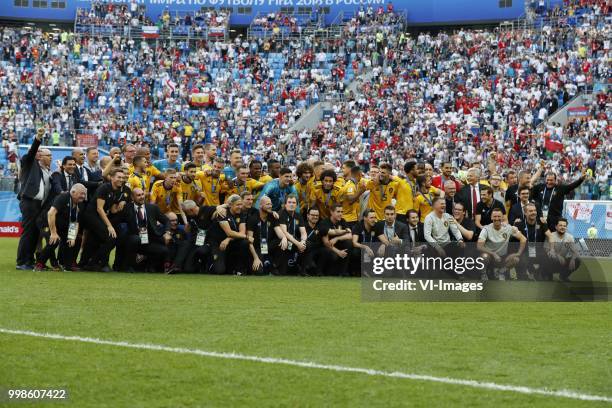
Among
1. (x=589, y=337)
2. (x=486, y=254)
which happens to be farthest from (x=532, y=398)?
(x=486, y=254)

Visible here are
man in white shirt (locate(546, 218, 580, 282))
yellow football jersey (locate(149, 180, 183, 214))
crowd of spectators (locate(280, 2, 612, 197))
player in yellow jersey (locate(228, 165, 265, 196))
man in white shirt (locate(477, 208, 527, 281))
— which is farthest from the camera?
crowd of spectators (locate(280, 2, 612, 197))

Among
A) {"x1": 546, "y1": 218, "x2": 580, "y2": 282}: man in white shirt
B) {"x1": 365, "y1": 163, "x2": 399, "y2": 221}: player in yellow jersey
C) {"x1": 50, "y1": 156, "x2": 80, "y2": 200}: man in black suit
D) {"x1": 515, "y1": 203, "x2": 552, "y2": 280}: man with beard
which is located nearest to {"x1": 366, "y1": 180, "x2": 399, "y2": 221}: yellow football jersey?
{"x1": 365, "y1": 163, "x2": 399, "y2": 221}: player in yellow jersey

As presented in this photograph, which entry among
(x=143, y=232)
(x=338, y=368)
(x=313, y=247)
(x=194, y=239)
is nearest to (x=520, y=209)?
(x=313, y=247)

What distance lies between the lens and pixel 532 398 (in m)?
5.82

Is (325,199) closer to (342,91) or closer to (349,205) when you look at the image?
(349,205)

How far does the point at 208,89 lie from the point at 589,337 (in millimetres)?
44463

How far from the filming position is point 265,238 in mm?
15633

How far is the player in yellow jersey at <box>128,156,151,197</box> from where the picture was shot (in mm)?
15703

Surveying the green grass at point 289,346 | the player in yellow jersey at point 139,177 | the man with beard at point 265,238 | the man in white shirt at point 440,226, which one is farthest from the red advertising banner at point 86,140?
the green grass at point 289,346

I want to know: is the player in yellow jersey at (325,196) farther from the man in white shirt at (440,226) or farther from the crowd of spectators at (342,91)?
the crowd of spectators at (342,91)

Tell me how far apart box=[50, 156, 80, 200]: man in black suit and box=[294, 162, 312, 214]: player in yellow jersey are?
369cm

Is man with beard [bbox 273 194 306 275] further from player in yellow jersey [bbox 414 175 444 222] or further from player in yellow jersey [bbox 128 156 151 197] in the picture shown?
player in yellow jersey [bbox 128 156 151 197]

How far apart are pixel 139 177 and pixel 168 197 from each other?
23.7 inches

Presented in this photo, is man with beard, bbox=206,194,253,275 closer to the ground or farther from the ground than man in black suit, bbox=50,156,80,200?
closer to the ground
